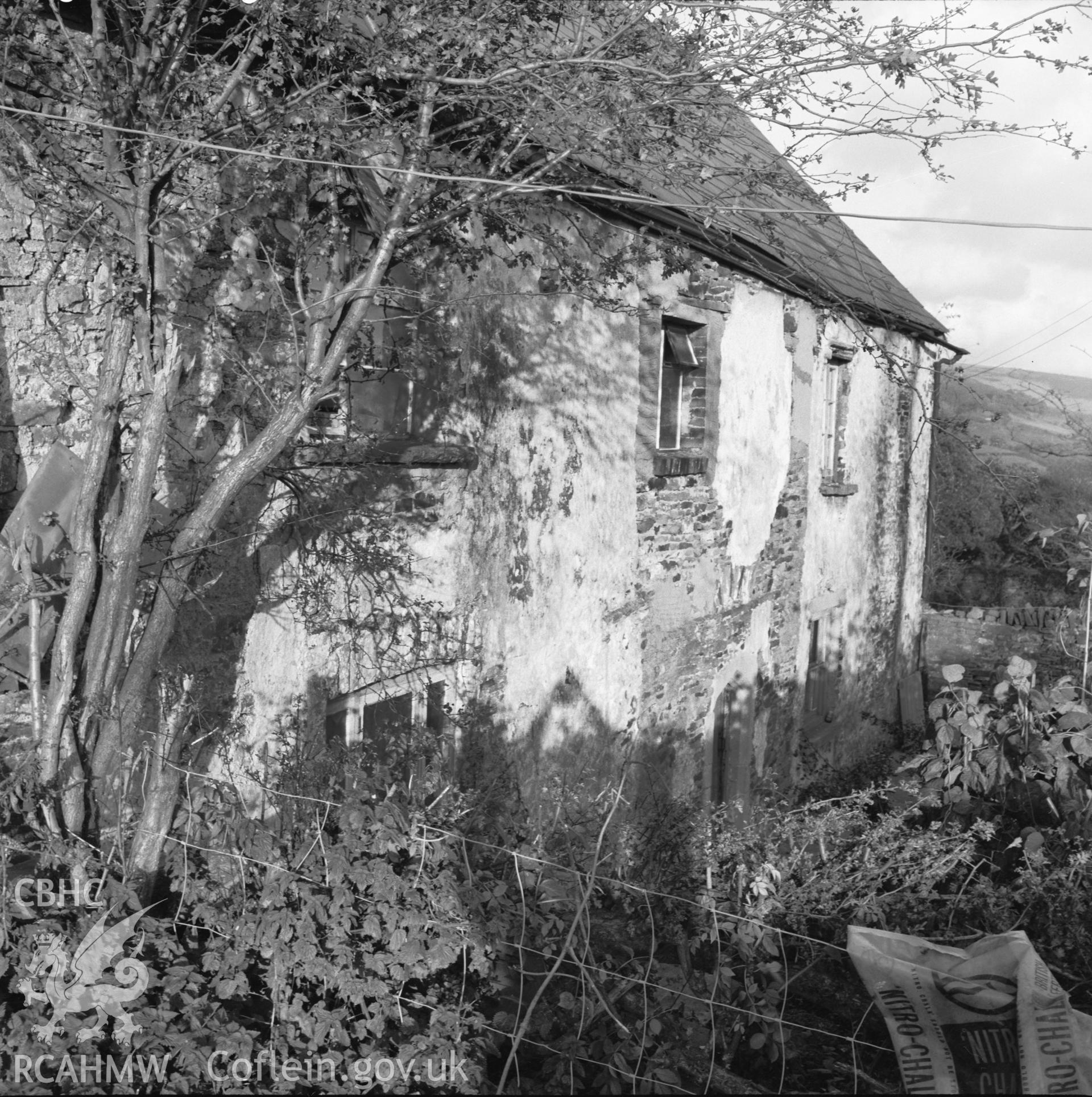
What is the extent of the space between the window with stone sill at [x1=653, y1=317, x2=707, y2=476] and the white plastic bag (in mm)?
3993

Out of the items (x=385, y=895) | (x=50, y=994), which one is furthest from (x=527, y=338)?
(x=50, y=994)

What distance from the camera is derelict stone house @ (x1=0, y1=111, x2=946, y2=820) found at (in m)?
4.45

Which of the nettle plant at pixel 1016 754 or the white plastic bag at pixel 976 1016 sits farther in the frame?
the nettle plant at pixel 1016 754

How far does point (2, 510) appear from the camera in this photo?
3795 mm

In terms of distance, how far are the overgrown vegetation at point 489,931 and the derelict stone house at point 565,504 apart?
67 centimetres

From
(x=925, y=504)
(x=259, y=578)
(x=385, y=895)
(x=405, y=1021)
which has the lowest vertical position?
(x=405, y=1021)

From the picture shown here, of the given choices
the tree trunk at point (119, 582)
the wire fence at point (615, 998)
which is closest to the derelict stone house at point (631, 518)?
the tree trunk at point (119, 582)

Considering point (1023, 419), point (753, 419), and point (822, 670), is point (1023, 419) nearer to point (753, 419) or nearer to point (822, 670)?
point (822, 670)

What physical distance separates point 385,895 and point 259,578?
163 cm

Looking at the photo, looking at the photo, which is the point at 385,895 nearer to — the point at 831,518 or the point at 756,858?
the point at 756,858

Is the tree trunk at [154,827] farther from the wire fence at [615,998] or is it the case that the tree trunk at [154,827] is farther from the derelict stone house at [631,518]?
the derelict stone house at [631,518]

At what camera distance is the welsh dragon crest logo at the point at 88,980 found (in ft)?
9.71

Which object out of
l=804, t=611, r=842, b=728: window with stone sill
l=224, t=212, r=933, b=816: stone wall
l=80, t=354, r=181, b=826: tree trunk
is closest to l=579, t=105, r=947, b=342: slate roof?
l=224, t=212, r=933, b=816: stone wall

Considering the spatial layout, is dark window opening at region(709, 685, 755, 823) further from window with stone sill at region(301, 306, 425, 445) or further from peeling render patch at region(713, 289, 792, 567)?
window with stone sill at region(301, 306, 425, 445)
